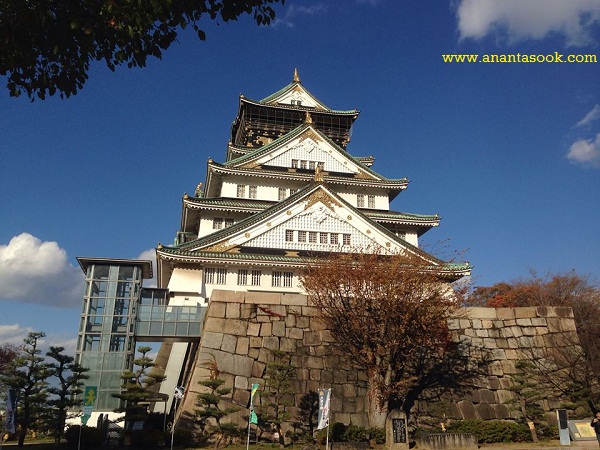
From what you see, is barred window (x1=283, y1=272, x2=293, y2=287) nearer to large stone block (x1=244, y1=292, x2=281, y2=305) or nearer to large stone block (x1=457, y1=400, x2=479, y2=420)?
large stone block (x1=244, y1=292, x2=281, y2=305)

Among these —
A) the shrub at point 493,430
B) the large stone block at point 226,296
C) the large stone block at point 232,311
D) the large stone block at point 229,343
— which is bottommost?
the shrub at point 493,430

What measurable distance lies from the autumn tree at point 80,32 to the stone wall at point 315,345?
15115 millimetres

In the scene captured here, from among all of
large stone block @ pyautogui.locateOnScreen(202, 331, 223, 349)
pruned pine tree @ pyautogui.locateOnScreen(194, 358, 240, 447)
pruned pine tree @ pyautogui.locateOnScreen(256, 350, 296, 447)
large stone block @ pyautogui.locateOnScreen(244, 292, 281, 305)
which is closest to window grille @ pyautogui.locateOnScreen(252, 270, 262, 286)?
large stone block @ pyautogui.locateOnScreen(244, 292, 281, 305)

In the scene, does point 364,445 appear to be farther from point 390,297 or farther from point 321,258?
point 321,258

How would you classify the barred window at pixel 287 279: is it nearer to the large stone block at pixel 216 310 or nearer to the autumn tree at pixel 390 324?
the autumn tree at pixel 390 324

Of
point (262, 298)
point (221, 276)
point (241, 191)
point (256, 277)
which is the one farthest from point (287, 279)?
point (241, 191)

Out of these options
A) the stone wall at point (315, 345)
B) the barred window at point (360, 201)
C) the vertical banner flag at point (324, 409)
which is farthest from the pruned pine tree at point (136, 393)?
the barred window at point (360, 201)

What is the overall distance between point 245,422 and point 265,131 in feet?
91.6

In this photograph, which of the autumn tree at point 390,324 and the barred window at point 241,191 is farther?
the barred window at point 241,191

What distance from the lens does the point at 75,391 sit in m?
19.5

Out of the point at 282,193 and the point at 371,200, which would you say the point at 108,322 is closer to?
the point at 282,193

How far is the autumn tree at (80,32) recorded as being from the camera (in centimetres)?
779

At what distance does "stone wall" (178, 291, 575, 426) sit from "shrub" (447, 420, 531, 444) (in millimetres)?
1514

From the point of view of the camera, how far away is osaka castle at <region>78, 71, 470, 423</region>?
2306cm
